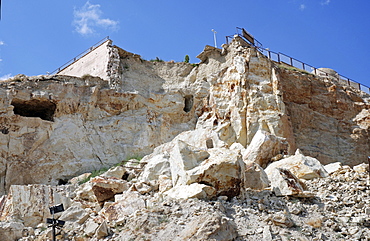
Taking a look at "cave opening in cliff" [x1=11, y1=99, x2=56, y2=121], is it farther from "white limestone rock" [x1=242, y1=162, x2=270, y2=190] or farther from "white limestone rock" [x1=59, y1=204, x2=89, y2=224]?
"white limestone rock" [x1=242, y1=162, x2=270, y2=190]

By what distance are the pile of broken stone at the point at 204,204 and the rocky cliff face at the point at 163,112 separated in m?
3.56

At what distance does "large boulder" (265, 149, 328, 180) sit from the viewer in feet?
48.5

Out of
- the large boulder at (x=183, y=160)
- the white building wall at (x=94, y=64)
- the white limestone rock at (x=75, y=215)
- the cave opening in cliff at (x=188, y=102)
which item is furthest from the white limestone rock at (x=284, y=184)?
the white building wall at (x=94, y=64)

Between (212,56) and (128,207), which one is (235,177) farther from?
(212,56)

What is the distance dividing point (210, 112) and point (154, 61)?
4659 mm

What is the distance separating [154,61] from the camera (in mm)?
24500

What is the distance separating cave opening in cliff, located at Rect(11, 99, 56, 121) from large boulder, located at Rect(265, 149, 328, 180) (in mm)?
9909

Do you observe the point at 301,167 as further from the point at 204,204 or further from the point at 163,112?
the point at 163,112

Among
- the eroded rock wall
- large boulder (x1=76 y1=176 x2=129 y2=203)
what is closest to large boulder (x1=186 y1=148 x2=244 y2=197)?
large boulder (x1=76 y1=176 x2=129 y2=203)

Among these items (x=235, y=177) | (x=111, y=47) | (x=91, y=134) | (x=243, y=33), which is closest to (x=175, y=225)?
(x=235, y=177)

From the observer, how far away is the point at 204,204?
11.0m

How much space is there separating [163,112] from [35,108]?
223 inches

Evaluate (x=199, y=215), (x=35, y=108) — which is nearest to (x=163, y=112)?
(x=35, y=108)

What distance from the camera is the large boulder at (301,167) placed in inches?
583
